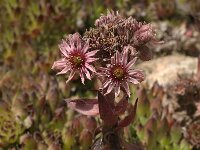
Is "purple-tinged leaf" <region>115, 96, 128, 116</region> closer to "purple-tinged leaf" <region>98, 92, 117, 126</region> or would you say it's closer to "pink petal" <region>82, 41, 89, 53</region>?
"purple-tinged leaf" <region>98, 92, 117, 126</region>

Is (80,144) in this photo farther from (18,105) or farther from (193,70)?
(193,70)

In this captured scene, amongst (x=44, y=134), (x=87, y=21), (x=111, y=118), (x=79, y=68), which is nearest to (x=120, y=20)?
(x=79, y=68)

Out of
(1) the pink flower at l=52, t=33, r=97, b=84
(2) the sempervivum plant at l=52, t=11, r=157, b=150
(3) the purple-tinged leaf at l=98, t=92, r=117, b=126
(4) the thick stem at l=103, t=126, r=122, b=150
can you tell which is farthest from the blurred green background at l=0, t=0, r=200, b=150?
(1) the pink flower at l=52, t=33, r=97, b=84

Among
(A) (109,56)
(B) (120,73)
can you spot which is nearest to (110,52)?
(A) (109,56)

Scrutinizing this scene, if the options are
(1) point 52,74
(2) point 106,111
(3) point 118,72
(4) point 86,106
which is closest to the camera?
(3) point 118,72

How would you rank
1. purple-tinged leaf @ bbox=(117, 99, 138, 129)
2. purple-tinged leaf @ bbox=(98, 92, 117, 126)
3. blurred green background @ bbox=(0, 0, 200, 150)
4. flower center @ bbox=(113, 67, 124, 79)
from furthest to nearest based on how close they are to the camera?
blurred green background @ bbox=(0, 0, 200, 150)
purple-tinged leaf @ bbox=(117, 99, 138, 129)
purple-tinged leaf @ bbox=(98, 92, 117, 126)
flower center @ bbox=(113, 67, 124, 79)

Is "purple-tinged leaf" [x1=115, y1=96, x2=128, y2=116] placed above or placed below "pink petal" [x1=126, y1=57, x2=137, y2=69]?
below

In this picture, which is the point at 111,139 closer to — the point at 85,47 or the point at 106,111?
the point at 106,111
